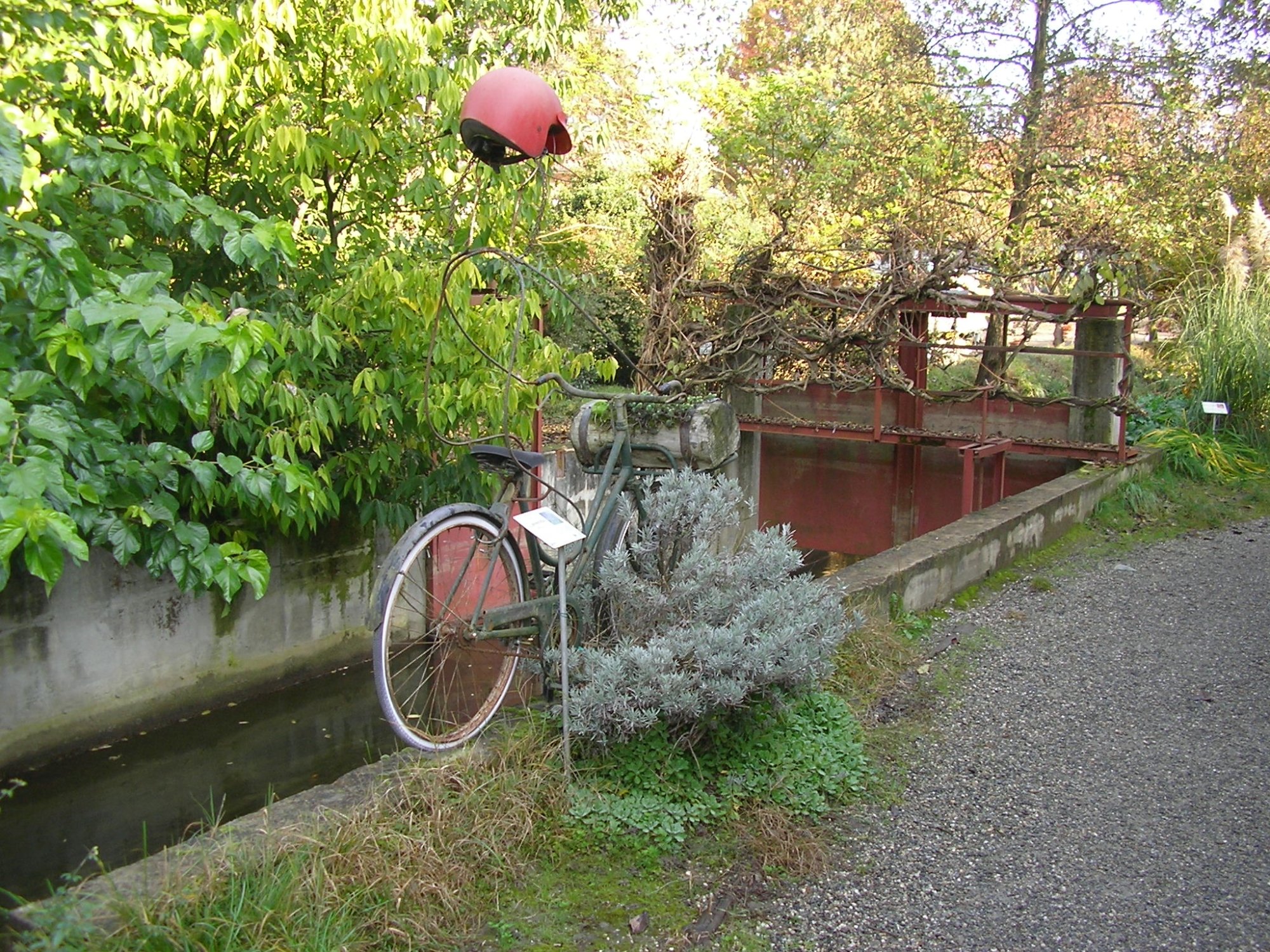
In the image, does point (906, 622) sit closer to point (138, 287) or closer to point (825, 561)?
point (138, 287)

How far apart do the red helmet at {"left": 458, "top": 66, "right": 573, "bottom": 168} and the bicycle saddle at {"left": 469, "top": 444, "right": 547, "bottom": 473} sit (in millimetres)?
1033

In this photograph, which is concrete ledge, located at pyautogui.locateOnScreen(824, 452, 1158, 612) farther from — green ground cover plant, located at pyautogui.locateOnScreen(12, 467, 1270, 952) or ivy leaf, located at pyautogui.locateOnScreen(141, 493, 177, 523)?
ivy leaf, located at pyautogui.locateOnScreen(141, 493, 177, 523)

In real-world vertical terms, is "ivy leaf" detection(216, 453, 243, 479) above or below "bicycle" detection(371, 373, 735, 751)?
above

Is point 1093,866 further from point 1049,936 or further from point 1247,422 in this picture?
point 1247,422

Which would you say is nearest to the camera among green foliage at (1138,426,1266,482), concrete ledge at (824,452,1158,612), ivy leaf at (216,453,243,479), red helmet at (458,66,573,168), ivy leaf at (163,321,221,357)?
ivy leaf at (163,321,221,357)

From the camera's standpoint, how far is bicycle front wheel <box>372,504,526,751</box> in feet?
11.1

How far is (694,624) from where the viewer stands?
3.64 metres

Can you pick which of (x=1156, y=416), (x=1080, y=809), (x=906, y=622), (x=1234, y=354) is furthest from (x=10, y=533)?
(x=1234, y=354)

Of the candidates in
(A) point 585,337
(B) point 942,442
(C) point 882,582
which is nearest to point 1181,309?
(B) point 942,442

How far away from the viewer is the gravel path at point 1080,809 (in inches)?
116

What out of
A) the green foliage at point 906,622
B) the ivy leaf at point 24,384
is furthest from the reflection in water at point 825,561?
the ivy leaf at point 24,384

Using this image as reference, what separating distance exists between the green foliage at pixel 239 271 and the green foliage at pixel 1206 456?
251 inches

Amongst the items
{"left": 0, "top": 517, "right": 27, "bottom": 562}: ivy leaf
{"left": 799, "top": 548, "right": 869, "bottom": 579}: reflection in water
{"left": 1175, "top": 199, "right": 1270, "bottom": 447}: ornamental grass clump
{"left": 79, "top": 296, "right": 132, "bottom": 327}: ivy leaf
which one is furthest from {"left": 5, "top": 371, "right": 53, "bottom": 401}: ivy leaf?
{"left": 1175, "top": 199, "right": 1270, "bottom": 447}: ornamental grass clump

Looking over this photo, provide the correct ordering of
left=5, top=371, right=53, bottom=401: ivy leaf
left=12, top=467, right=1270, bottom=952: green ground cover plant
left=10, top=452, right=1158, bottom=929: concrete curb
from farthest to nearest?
left=5, top=371, right=53, bottom=401: ivy leaf, left=10, top=452, right=1158, bottom=929: concrete curb, left=12, top=467, right=1270, bottom=952: green ground cover plant
